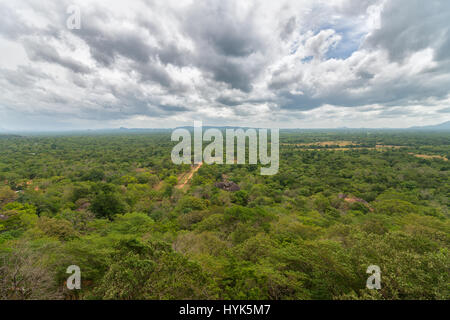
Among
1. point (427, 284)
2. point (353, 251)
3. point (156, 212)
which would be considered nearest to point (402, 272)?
point (427, 284)

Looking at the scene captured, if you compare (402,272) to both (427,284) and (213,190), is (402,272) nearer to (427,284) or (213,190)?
(427,284)

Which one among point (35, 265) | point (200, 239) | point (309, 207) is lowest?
point (309, 207)

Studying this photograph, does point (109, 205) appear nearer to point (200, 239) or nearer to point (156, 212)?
point (156, 212)

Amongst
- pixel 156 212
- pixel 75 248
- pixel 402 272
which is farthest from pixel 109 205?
Result: pixel 402 272

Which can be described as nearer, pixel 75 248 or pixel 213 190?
pixel 75 248
